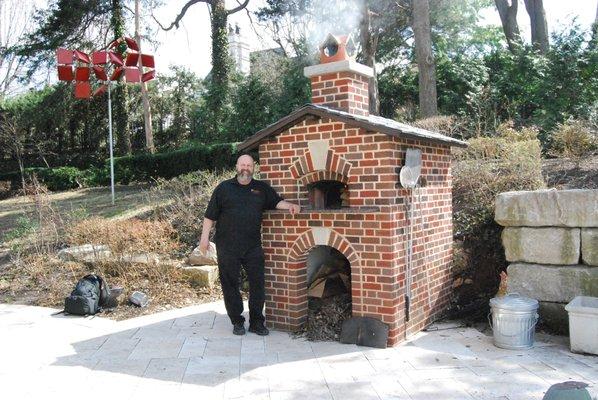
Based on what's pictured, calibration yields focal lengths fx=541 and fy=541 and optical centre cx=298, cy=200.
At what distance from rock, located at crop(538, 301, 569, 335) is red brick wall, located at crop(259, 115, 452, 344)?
1140 mm

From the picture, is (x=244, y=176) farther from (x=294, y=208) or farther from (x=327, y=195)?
(x=327, y=195)

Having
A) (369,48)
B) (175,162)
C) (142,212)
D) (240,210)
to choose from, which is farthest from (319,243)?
(175,162)

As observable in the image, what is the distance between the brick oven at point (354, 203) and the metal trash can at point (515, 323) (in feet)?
2.97

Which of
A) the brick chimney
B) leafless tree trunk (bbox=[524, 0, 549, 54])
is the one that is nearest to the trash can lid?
the brick chimney

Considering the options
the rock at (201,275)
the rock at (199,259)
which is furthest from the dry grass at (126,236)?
the rock at (201,275)

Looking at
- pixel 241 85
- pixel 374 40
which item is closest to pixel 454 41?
pixel 374 40

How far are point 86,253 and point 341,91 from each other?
5.45 metres

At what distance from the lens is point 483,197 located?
29.1 ft

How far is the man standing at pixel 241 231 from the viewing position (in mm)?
5867

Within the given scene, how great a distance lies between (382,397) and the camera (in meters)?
4.18

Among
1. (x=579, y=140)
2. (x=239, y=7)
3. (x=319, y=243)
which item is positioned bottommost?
(x=319, y=243)

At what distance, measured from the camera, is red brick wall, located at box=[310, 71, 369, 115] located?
6.02 metres

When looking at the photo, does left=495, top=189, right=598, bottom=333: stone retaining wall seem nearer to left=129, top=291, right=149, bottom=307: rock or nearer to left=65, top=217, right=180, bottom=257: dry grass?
left=129, top=291, right=149, bottom=307: rock

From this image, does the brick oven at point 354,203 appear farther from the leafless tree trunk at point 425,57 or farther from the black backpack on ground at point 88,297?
the leafless tree trunk at point 425,57
